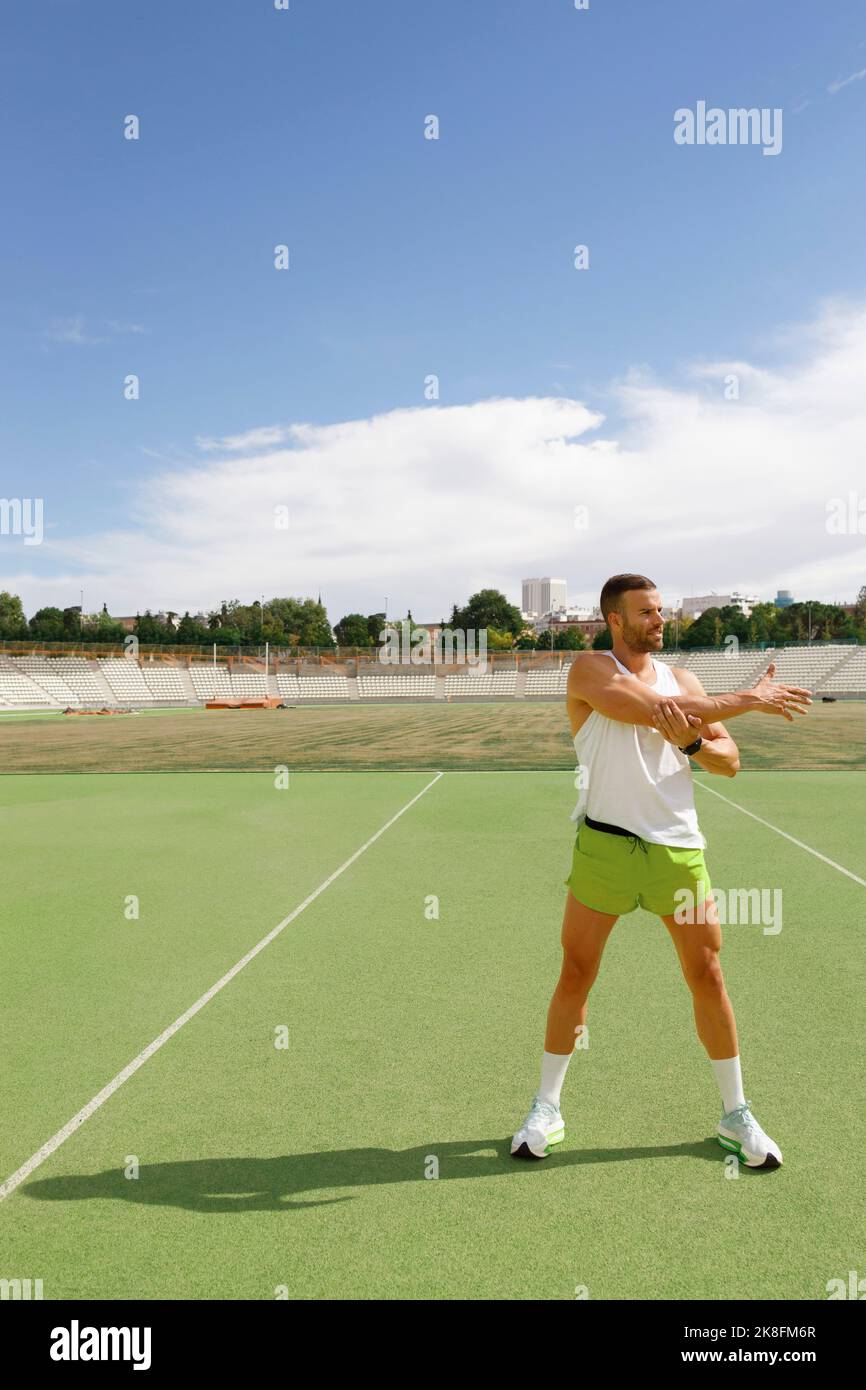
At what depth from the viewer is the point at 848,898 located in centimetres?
757

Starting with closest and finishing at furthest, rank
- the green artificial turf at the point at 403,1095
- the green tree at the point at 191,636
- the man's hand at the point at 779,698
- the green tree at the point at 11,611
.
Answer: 1. the green artificial turf at the point at 403,1095
2. the man's hand at the point at 779,698
3. the green tree at the point at 191,636
4. the green tree at the point at 11,611

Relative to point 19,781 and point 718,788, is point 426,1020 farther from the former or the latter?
point 19,781

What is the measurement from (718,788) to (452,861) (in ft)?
23.9

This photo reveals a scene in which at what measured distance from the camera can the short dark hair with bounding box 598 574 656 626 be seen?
3.65 meters

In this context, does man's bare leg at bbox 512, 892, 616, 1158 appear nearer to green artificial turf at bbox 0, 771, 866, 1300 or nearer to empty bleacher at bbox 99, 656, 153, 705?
green artificial turf at bbox 0, 771, 866, 1300

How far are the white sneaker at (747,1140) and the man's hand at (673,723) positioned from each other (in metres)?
1.51

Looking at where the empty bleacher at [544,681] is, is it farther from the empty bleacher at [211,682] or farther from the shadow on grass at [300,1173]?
the shadow on grass at [300,1173]

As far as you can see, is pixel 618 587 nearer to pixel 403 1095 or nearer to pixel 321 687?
pixel 403 1095

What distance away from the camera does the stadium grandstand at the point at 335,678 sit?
65000mm

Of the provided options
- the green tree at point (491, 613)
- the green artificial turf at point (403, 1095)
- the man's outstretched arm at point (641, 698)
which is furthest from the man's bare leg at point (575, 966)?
the green tree at point (491, 613)

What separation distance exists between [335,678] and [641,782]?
2817 inches

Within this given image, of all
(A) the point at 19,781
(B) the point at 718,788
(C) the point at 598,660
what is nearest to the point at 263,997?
(C) the point at 598,660

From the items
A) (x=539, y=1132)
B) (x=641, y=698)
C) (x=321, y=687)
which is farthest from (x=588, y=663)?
(x=321, y=687)

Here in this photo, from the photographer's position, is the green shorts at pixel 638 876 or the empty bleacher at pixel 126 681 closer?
the green shorts at pixel 638 876
